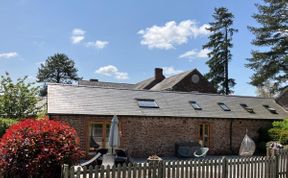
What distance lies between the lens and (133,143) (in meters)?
20.0

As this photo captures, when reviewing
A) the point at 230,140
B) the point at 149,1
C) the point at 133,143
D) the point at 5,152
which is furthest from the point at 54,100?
the point at 230,140

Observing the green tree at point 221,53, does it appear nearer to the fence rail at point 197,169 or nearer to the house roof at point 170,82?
the house roof at point 170,82

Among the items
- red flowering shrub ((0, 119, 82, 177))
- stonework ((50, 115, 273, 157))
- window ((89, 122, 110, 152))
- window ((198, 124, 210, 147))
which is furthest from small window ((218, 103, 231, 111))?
red flowering shrub ((0, 119, 82, 177))

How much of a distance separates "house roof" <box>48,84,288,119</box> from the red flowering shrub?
363 inches

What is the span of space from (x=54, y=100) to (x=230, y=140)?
40.4 feet

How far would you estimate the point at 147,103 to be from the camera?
21859mm

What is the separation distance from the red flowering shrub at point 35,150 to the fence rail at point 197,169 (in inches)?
18.3

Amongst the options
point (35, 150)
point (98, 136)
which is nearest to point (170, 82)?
point (98, 136)

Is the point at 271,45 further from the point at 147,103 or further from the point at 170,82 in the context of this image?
the point at 147,103

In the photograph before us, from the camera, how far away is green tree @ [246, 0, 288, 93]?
33.3 m

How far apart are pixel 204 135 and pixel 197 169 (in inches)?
542

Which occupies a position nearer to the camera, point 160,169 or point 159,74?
point 160,169

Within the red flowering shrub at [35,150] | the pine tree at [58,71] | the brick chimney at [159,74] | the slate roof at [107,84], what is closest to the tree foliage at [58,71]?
the pine tree at [58,71]

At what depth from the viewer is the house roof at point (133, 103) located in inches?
758
